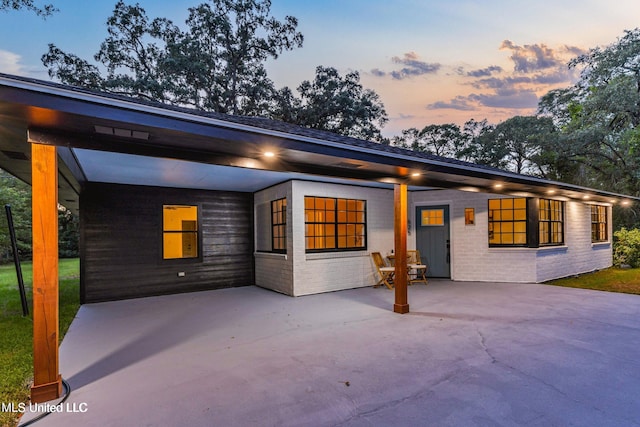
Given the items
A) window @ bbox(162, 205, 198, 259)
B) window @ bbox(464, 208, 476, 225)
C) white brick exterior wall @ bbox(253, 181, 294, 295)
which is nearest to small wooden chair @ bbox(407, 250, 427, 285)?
window @ bbox(464, 208, 476, 225)

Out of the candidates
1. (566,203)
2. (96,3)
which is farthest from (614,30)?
(96,3)

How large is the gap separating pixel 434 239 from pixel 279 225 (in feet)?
13.3

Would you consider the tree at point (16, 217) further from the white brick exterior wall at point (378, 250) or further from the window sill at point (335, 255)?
the window sill at point (335, 255)

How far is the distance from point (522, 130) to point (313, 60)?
435 inches

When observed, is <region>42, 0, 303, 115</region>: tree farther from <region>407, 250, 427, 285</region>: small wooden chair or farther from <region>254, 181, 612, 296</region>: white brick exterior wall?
<region>407, 250, 427, 285</region>: small wooden chair

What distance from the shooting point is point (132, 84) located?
1365 centimetres

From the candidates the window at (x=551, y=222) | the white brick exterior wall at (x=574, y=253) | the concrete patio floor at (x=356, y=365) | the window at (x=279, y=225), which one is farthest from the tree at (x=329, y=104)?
the concrete patio floor at (x=356, y=365)

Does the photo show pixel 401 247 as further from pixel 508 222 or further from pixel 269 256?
pixel 508 222

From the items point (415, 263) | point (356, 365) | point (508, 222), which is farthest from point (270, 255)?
point (508, 222)

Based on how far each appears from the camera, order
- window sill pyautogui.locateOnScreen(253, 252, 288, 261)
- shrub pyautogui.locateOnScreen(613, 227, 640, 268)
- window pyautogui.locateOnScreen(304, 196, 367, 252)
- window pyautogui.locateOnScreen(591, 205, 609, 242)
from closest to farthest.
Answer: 1. window sill pyautogui.locateOnScreen(253, 252, 288, 261)
2. window pyautogui.locateOnScreen(304, 196, 367, 252)
3. window pyautogui.locateOnScreen(591, 205, 609, 242)
4. shrub pyautogui.locateOnScreen(613, 227, 640, 268)

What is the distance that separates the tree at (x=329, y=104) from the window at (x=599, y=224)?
10.1 m

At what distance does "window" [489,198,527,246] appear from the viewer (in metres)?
7.90

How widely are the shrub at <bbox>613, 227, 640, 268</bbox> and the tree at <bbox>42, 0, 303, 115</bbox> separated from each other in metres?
15.2

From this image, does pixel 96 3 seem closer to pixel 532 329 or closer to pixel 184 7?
pixel 184 7
